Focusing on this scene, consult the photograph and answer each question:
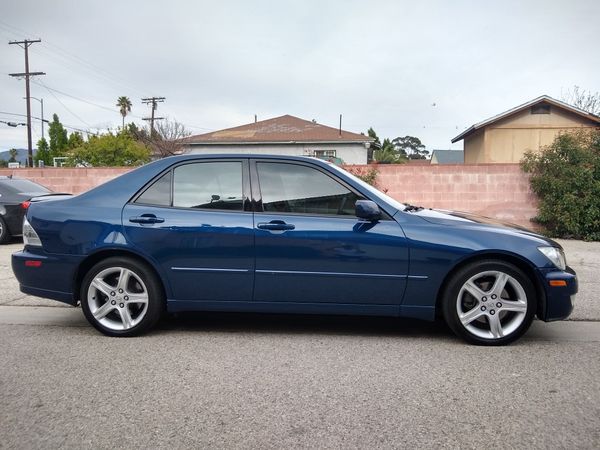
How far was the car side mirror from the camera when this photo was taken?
3.79 metres

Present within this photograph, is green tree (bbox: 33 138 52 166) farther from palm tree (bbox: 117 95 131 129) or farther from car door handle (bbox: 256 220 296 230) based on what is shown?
car door handle (bbox: 256 220 296 230)

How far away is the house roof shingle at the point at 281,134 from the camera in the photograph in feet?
92.2

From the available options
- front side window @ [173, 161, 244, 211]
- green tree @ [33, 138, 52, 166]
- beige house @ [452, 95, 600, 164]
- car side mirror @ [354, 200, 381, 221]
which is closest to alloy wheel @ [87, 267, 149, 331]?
front side window @ [173, 161, 244, 211]

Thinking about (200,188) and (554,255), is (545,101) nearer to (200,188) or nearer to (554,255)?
(554,255)

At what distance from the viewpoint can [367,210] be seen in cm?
379

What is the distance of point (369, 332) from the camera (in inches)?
168

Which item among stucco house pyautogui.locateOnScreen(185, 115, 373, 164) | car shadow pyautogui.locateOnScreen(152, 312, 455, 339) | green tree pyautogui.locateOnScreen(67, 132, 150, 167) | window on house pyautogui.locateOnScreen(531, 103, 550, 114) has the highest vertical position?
window on house pyautogui.locateOnScreen(531, 103, 550, 114)

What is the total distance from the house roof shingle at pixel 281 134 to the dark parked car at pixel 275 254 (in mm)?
23626

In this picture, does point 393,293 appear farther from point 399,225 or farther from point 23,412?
point 23,412

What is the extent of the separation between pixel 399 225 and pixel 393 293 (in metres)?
0.56

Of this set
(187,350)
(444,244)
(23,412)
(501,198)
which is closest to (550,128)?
(501,198)

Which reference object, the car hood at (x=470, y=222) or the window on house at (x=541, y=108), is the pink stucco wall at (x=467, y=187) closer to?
the car hood at (x=470, y=222)

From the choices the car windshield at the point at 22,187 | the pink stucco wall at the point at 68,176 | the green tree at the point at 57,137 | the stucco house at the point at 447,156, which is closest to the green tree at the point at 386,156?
the stucco house at the point at 447,156

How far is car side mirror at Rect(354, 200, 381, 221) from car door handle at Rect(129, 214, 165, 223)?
1.64 meters
